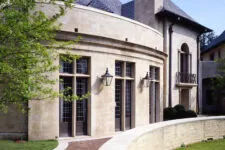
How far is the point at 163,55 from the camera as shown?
20188 mm

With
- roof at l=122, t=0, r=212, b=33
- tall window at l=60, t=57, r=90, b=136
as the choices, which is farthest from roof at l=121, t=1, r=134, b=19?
tall window at l=60, t=57, r=90, b=136

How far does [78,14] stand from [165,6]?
43.2 feet

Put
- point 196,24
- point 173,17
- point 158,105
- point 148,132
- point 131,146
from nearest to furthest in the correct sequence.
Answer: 1. point 131,146
2. point 148,132
3. point 158,105
4. point 173,17
5. point 196,24

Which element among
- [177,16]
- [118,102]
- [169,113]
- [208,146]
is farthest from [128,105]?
[177,16]

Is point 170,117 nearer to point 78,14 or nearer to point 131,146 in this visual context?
point 78,14

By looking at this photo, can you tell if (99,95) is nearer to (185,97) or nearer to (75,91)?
(75,91)

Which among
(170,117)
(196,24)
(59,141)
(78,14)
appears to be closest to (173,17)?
(196,24)

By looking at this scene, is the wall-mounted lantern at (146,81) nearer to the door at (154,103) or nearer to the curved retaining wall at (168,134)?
the door at (154,103)

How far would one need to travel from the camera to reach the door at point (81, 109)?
1438 cm

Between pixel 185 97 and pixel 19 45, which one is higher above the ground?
pixel 19 45

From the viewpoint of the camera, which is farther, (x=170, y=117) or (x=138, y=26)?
(x=170, y=117)

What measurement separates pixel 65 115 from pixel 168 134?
15.5 ft

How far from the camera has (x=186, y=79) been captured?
27578 millimetres

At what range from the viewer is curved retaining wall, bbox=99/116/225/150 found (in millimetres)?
7694
